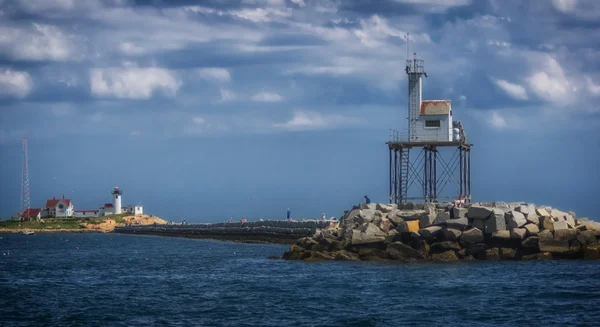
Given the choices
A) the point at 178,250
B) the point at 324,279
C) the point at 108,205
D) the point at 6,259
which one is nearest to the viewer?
the point at 324,279

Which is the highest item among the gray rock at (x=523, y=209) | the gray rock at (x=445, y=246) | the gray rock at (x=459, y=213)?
the gray rock at (x=523, y=209)

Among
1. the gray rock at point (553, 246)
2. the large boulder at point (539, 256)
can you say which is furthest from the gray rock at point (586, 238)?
the large boulder at point (539, 256)

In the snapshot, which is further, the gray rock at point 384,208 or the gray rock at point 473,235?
the gray rock at point 384,208

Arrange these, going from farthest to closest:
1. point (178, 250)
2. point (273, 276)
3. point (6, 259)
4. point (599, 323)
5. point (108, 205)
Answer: point (108, 205) → point (178, 250) → point (6, 259) → point (273, 276) → point (599, 323)

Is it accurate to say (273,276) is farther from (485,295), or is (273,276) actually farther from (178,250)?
(178,250)

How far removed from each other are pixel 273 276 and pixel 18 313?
12.3 meters

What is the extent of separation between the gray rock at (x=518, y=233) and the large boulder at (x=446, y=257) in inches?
118

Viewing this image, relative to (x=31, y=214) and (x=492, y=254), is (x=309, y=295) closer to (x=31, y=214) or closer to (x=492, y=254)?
(x=492, y=254)

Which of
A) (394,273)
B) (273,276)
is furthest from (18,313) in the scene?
(394,273)

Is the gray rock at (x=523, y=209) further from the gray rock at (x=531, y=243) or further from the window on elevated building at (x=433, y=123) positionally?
the window on elevated building at (x=433, y=123)

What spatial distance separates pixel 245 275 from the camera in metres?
39.1

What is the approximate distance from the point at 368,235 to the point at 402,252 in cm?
229

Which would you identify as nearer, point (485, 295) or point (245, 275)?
point (485, 295)

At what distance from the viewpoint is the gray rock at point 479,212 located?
→ 132 feet
